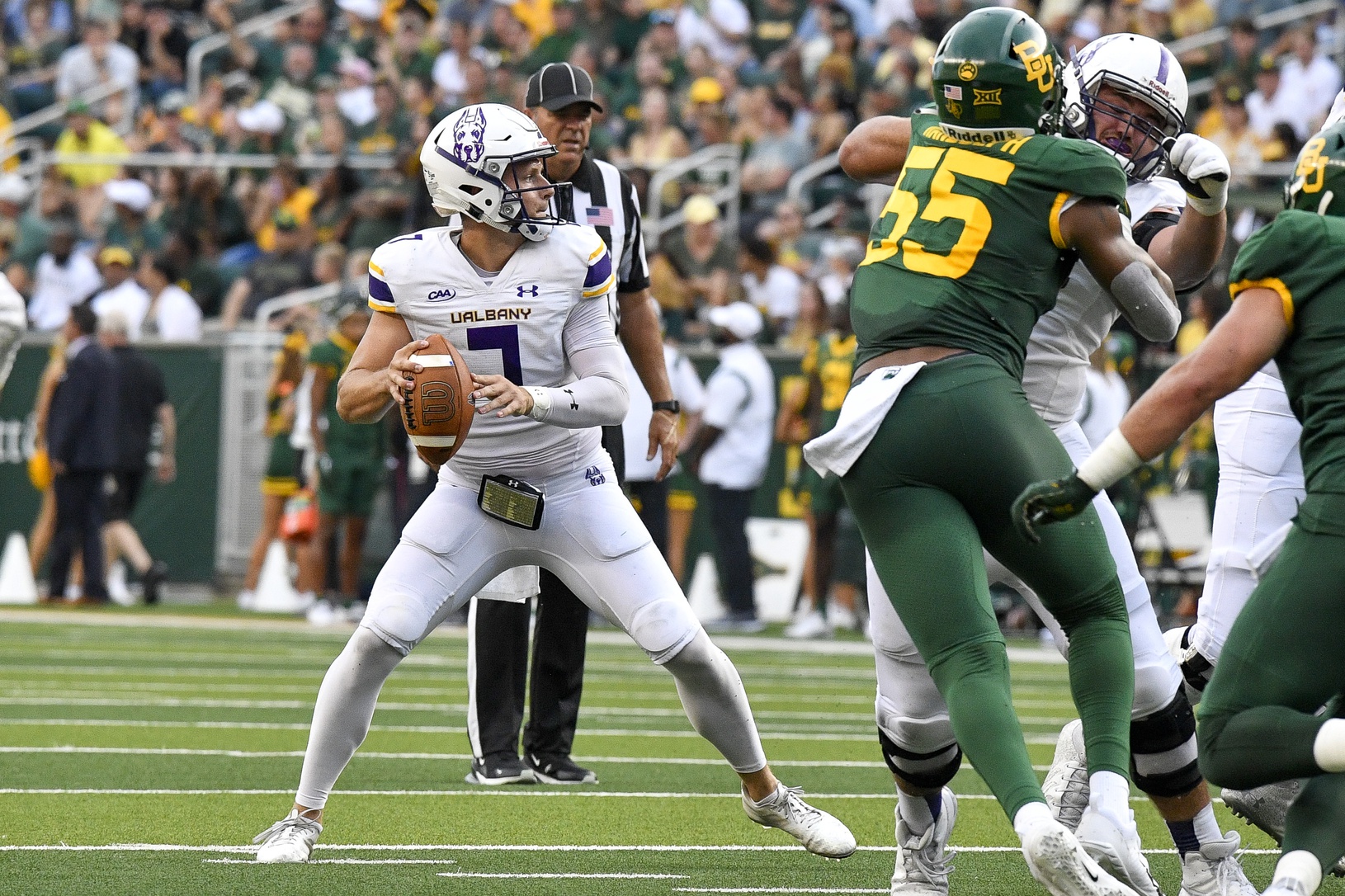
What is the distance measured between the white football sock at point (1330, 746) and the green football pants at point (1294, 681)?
0.04ft

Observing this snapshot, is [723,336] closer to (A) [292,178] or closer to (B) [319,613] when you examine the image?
(B) [319,613]

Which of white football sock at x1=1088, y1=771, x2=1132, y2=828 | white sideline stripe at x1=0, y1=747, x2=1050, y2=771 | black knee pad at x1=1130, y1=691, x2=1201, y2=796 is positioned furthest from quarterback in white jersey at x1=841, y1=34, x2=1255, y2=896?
white sideline stripe at x1=0, y1=747, x2=1050, y2=771

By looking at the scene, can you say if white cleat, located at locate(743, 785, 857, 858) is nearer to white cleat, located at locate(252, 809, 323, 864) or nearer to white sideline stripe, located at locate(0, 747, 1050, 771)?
white cleat, located at locate(252, 809, 323, 864)

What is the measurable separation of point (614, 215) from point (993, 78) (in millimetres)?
2773

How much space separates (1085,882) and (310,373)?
1103 centimetres

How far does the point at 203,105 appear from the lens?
1941 cm

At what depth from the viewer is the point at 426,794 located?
653 cm

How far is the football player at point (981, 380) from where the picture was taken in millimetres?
4168

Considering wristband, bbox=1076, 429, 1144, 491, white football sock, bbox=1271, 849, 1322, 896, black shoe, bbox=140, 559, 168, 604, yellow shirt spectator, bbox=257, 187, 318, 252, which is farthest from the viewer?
yellow shirt spectator, bbox=257, 187, 318, 252

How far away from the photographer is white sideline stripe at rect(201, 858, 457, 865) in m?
5.14

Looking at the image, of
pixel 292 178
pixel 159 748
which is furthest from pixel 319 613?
pixel 159 748

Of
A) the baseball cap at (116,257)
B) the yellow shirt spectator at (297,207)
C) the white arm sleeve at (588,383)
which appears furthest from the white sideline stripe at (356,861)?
the yellow shirt spectator at (297,207)

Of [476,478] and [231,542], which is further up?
[476,478]

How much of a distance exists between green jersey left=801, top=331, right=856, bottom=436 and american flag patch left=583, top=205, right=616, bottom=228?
618 centimetres
